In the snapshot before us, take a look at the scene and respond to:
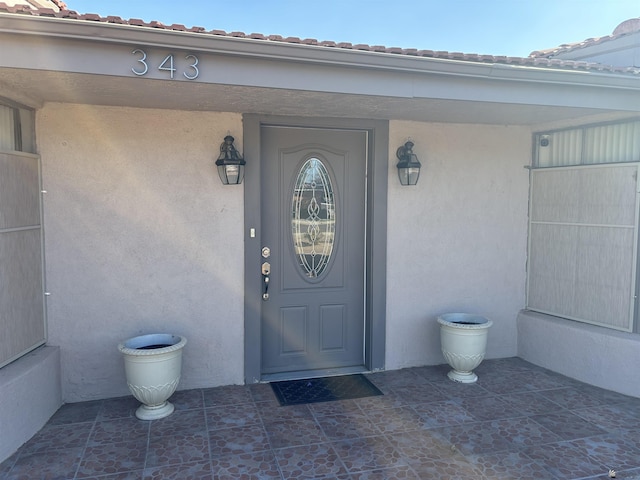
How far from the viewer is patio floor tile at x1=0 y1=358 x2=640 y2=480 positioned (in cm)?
322

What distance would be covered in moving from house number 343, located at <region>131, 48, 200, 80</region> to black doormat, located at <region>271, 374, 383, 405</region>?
291 centimetres

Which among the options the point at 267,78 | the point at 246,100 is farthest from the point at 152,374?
the point at 267,78

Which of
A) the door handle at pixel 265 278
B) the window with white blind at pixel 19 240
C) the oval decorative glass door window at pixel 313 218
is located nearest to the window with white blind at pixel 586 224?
the oval decorative glass door window at pixel 313 218

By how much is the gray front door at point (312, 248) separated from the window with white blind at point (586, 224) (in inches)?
83.0

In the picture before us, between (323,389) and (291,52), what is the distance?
312cm

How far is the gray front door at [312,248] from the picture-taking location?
483cm

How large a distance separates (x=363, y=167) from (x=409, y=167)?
20.2 inches

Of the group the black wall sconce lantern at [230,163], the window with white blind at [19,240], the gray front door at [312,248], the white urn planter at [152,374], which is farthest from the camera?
the gray front door at [312,248]

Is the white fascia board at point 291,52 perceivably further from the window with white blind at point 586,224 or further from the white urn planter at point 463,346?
the white urn planter at point 463,346

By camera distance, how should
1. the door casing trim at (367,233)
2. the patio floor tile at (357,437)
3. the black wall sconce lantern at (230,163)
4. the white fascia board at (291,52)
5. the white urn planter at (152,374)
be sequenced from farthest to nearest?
the door casing trim at (367,233) < the black wall sconce lantern at (230,163) < the white urn planter at (152,374) < the patio floor tile at (357,437) < the white fascia board at (291,52)

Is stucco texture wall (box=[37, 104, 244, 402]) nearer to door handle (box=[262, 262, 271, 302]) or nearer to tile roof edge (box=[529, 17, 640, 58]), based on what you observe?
door handle (box=[262, 262, 271, 302])

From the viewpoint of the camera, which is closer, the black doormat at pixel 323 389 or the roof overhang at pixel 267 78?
the roof overhang at pixel 267 78

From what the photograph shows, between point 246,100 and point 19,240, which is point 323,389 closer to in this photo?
point 246,100

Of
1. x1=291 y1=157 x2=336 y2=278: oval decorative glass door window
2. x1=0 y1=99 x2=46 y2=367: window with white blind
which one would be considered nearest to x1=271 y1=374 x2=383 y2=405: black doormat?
x1=291 y1=157 x2=336 y2=278: oval decorative glass door window
